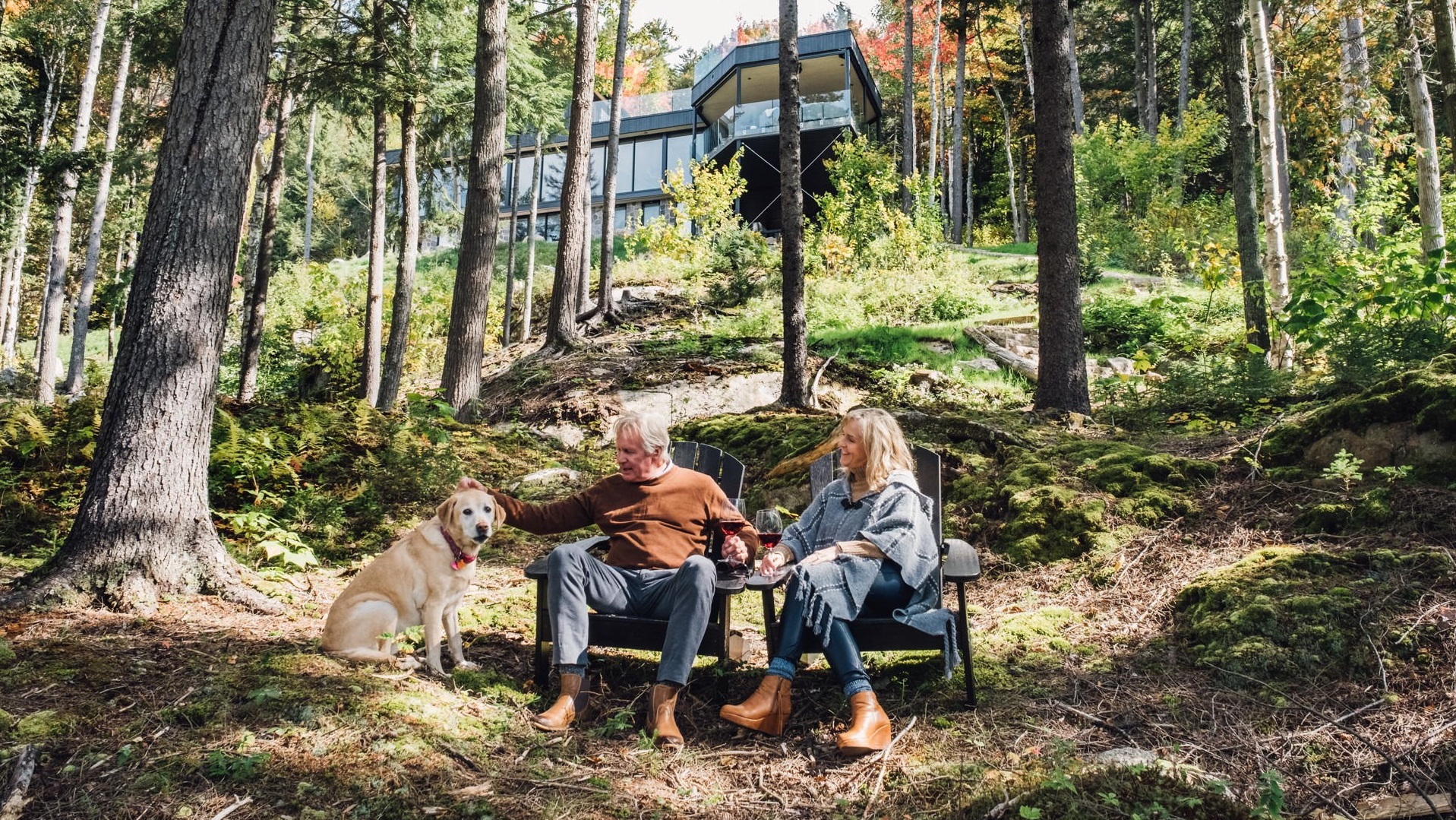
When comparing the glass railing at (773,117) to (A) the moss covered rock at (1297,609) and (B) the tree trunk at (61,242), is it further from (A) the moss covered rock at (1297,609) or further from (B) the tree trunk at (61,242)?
(A) the moss covered rock at (1297,609)

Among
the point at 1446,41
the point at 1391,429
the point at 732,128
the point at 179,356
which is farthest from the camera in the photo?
the point at 732,128

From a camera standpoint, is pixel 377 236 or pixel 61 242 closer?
pixel 377 236

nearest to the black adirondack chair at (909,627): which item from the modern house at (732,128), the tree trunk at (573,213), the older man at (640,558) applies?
the older man at (640,558)

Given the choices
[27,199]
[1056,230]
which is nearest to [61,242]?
[27,199]

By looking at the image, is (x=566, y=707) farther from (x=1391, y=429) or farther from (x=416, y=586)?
(x=1391, y=429)

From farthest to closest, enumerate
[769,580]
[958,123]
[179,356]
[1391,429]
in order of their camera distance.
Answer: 1. [958,123]
2. [1391,429]
3. [179,356]
4. [769,580]

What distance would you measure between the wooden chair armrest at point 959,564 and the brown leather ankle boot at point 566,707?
Answer: 5.61 ft

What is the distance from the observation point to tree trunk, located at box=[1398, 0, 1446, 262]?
9570 millimetres

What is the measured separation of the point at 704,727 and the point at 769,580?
705 millimetres

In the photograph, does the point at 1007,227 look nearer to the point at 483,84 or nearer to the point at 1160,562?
the point at 483,84

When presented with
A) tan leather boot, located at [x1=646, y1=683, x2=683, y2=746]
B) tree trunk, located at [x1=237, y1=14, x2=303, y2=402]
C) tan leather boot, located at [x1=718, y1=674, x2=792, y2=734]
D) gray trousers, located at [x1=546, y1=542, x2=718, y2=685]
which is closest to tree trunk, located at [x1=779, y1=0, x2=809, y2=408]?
gray trousers, located at [x1=546, y1=542, x2=718, y2=685]

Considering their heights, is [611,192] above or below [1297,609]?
above

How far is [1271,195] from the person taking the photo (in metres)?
9.61

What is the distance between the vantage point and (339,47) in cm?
1238
